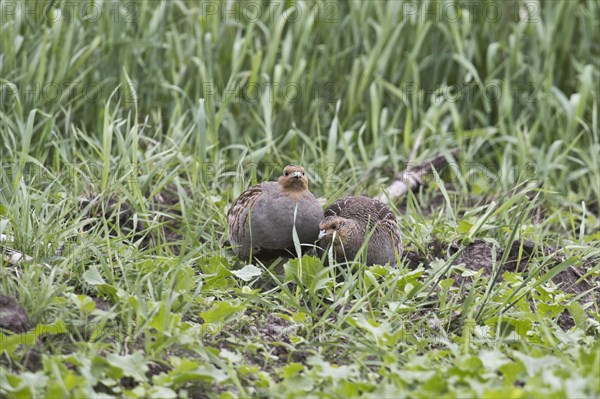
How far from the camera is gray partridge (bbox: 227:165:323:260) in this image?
4418mm

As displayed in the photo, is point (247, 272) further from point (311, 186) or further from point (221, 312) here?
point (311, 186)

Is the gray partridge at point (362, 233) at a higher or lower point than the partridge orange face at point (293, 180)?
lower

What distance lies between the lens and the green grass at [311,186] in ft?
11.0

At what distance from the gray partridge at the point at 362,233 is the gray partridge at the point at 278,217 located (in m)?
0.09

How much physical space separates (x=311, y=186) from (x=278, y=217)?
4.89 ft

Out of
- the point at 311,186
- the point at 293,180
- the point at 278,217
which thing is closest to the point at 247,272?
the point at 278,217

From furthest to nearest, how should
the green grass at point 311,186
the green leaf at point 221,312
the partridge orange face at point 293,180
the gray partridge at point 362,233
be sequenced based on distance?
the partridge orange face at point 293,180 → the gray partridge at point 362,233 → the green leaf at point 221,312 → the green grass at point 311,186

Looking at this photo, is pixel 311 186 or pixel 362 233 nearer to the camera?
pixel 362 233

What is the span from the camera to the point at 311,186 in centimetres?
588

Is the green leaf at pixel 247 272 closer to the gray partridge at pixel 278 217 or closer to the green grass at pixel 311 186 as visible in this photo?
the green grass at pixel 311 186

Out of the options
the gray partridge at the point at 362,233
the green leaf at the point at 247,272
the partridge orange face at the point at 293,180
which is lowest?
the green leaf at the point at 247,272

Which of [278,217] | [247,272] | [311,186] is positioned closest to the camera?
[247,272]

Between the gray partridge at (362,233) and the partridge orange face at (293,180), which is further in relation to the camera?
the partridge orange face at (293,180)

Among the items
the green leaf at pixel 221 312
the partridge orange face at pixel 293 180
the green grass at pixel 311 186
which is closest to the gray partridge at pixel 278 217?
the partridge orange face at pixel 293 180
